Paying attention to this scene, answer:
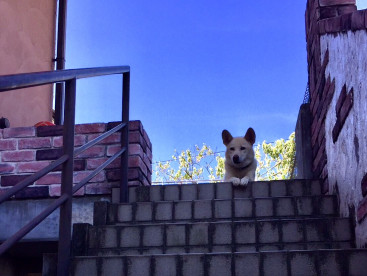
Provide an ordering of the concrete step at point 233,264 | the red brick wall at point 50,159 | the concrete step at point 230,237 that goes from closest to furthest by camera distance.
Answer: the concrete step at point 233,264 < the concrete step at point 230,237 < the red brick wall at point 50,159

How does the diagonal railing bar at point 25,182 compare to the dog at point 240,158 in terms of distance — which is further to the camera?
the dog at point 240,158

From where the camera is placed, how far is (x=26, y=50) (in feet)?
20.6

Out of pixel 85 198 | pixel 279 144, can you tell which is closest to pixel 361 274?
pixel 85 198

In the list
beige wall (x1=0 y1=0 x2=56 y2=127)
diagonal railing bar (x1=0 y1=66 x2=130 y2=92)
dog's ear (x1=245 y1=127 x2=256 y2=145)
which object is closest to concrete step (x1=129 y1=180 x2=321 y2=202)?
diagonal railing bar (x1=0 y1=66 x2=130 y2=92)

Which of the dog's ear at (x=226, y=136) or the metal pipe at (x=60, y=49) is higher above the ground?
the metal pipe at (x=60, y=49)

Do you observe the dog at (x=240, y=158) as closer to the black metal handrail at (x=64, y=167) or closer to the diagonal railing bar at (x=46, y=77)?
the diagonal railing bar at (x=46, y=77)

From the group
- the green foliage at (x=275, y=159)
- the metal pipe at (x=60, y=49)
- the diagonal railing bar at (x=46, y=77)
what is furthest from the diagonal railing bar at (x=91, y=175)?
the green foliage at (x=275, y=159)

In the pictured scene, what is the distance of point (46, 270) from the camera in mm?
2844

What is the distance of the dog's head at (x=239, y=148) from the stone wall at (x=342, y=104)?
792mm

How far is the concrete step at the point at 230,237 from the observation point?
325cm

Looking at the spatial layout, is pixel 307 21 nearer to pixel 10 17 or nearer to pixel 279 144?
pixel 10 17

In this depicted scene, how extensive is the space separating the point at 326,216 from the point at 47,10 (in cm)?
475

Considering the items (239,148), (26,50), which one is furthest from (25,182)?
(26,50)

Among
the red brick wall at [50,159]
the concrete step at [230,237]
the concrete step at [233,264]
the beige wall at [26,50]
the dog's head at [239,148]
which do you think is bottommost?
the concrete step at [233,264]
